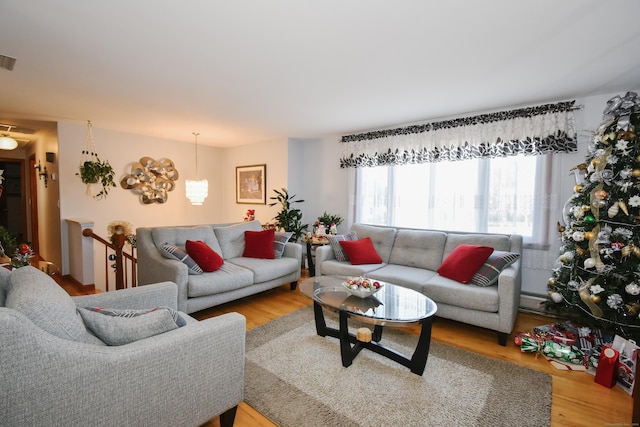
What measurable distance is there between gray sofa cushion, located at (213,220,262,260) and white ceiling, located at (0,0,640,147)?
148cm

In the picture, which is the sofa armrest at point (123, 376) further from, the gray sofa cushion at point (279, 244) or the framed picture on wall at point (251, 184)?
the framed picture on wall at point (251, 184)

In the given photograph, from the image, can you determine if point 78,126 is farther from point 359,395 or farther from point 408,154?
point 359,395

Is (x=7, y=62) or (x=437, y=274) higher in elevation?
(x=7, y=62)

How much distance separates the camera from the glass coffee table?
2.04 m

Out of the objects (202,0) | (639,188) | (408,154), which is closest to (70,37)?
(202,0)

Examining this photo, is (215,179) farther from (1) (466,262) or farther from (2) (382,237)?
(1) (466,262)

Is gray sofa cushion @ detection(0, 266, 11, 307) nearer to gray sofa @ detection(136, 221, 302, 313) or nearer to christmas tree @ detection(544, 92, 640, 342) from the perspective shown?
gray sofa @ detection(136, 221, 302, 313)

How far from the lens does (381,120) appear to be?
13.2ft

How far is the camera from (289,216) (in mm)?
4926

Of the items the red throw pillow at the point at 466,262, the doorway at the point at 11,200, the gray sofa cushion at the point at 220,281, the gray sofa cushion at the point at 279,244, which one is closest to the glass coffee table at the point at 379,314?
the red throw pillow at the point at 466,262

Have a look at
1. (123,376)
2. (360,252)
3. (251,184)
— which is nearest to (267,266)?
(360,252)

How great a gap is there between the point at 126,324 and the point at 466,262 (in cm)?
274

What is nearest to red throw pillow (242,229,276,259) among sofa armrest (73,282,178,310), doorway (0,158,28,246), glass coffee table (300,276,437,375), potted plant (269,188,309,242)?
potted plant (269,188,309,242)

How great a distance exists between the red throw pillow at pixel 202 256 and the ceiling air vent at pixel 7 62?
1.98 m
